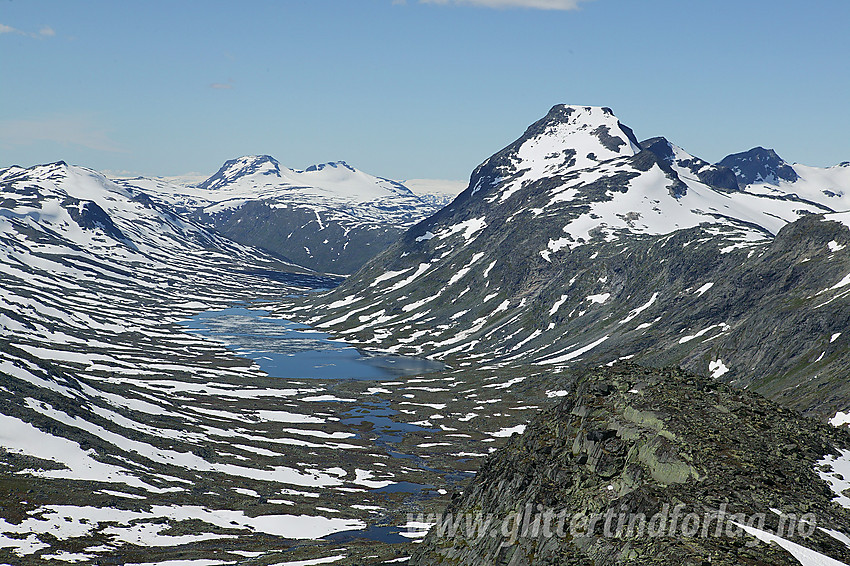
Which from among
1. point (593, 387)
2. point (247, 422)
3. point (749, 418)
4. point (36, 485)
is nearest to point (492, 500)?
point (593, 387)

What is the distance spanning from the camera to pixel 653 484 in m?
37.6

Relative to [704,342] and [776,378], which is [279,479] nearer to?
[776,378]

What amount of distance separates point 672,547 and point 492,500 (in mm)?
19869

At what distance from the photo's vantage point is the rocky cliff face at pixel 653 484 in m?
32.3

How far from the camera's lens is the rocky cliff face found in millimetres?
32281

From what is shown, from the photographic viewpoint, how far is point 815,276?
155 meters

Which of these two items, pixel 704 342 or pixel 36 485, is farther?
pixel 704 342

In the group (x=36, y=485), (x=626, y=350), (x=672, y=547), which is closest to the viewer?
(x=672, y=547)

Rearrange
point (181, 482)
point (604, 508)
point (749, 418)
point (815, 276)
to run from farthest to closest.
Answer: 1. point (815, 276)
2. point (181, 482)
3. point (749, 418)
4. point (604, 508)

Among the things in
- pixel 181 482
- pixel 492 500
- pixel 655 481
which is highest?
pixel 655 481

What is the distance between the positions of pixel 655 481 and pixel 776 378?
98414 millimetres

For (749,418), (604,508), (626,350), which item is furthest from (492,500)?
(626,350)

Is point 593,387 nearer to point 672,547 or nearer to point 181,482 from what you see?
point 672,547

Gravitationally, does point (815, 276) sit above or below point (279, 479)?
above
